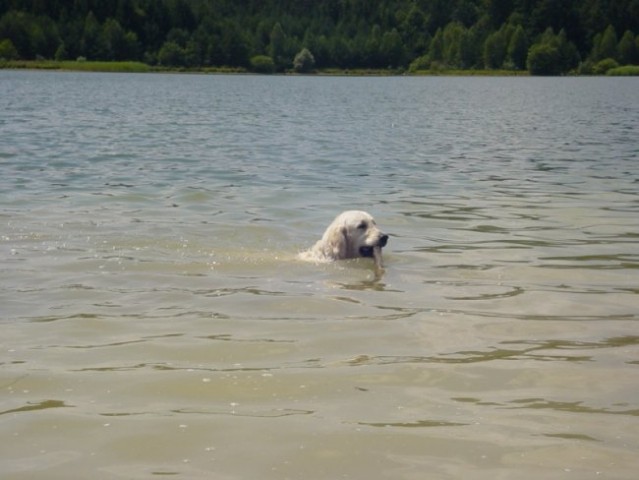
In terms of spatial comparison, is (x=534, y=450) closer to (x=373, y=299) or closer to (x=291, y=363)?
(x=291, y=363)

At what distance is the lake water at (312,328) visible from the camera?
5.75 meters

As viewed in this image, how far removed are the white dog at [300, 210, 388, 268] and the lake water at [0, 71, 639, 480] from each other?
0.18m

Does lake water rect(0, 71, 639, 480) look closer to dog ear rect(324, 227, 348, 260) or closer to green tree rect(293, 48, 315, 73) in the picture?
dog ear rect(324, 227, 348, 260)

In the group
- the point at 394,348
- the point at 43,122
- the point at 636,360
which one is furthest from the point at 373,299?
the point at 43,122

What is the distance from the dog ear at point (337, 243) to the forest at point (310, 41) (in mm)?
149739

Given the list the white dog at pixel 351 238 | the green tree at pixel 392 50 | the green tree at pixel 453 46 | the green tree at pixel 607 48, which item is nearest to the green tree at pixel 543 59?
the green tree at pixel 607 48

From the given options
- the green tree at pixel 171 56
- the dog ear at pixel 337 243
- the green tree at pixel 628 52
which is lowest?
the green tree at pixel 171 56

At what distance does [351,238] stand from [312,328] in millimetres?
2896

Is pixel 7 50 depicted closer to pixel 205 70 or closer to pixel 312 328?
pixel 205 70

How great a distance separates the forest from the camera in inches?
6378

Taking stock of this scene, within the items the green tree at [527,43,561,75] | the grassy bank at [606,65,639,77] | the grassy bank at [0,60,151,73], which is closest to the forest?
the green tree at [527,43,561,75]

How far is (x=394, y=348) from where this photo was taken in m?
7.81

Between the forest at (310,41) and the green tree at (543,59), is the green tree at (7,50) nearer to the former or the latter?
the forest at (310,41)

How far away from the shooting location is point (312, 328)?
845cm
